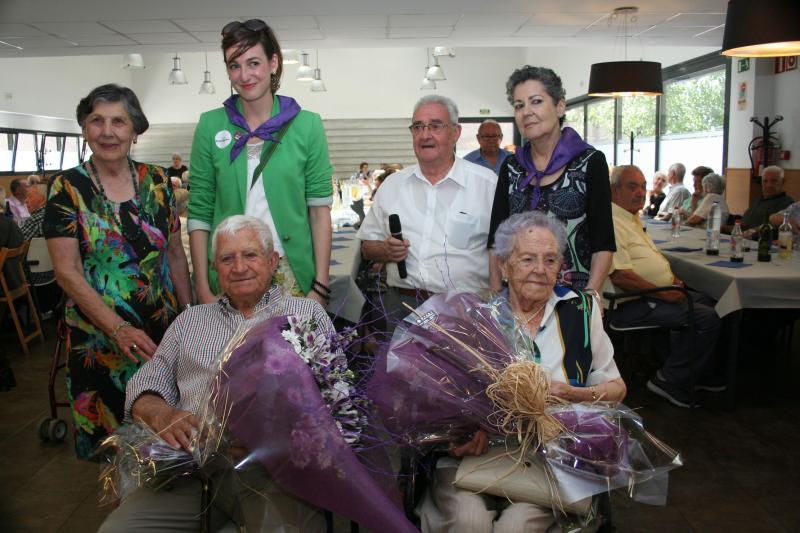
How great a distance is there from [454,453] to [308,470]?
0.46 m

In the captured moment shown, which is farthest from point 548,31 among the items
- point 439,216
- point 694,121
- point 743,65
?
point 439,216

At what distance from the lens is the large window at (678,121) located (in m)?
10.7

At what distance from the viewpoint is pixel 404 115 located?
896 inches

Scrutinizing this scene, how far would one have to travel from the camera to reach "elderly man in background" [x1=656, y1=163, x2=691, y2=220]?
9.35 metres

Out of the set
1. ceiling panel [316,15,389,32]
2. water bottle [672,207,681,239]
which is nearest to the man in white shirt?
water bottle [672,207,681,239]

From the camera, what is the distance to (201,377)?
6.95 ft

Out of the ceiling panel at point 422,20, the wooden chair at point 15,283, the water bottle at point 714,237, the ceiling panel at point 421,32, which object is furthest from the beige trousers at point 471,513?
the ceiling panel at point 421,32

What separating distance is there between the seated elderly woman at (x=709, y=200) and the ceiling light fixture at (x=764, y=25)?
3560 mm

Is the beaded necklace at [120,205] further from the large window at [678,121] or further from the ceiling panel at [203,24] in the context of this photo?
Answer: the large window at [678,121]

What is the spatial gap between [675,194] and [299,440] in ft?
29.3

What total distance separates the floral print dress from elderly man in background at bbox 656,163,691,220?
8.02 meters

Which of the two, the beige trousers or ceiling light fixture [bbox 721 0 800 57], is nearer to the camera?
the beige trousers

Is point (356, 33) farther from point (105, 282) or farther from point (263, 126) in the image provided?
point (105, 282)

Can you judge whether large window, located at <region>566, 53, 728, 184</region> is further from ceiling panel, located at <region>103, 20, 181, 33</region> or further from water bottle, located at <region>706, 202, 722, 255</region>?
ceiling panel, located at <region>103, 20, 181, 33</region>
